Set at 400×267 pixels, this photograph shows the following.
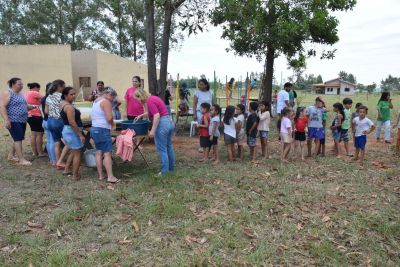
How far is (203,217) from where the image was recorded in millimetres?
4340

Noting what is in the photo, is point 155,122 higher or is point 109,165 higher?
point 155,122

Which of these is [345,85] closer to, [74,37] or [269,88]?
[74,37]

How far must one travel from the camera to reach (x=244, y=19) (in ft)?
30.8

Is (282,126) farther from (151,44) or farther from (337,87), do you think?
(337,87)

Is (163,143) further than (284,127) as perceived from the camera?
No

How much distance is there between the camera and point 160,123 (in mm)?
5531

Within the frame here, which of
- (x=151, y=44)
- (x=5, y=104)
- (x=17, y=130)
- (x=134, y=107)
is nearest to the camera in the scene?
(x=5, y=104)

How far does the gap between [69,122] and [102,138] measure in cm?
55

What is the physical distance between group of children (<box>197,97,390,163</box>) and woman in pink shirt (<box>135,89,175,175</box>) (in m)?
1.41

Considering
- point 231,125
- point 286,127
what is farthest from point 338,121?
point 231,125

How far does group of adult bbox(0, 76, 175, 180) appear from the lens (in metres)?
5.34

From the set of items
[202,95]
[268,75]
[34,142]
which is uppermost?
[268,75]

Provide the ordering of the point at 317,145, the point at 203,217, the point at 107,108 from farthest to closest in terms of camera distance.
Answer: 1. the point at 317,145
2. the point at 107,108
3. the point at 203,217

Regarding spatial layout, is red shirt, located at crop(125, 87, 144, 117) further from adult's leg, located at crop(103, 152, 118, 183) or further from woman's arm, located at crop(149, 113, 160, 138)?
woman's arm, located at crop(149, 113, 160, 138)
